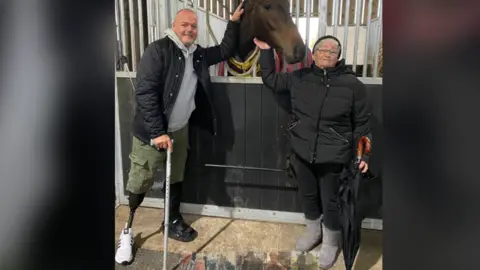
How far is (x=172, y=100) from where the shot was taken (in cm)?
144

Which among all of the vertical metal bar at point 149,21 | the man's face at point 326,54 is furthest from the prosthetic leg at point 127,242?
the man's face at point 326,54

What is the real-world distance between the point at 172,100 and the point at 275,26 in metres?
0.48

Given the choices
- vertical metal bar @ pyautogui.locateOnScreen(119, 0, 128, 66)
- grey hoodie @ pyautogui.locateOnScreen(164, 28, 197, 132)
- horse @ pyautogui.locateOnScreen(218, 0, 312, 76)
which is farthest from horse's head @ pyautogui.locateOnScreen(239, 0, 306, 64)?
vertical metal bar @ pyautogui.locateOnScreen(119, 0, 128, 66)

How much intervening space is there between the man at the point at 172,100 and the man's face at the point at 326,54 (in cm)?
31

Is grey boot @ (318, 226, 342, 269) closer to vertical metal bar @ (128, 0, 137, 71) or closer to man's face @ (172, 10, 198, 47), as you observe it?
man's face @ (172, 10, 198, 47)

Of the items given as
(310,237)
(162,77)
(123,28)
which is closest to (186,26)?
(162,77)

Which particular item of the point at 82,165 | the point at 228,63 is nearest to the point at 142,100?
the point at 228,63

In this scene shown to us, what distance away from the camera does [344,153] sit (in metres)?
1.38

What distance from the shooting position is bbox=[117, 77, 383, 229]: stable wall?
5.65 ft

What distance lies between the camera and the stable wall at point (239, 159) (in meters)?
1.72

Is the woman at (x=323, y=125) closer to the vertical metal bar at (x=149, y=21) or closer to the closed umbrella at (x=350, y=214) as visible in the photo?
the closed umbrella at (x=350, y=214)

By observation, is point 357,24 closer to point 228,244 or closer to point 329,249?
point 329,249

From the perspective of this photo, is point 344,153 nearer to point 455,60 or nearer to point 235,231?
point 235,231

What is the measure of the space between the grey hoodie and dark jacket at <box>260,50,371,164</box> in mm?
285
